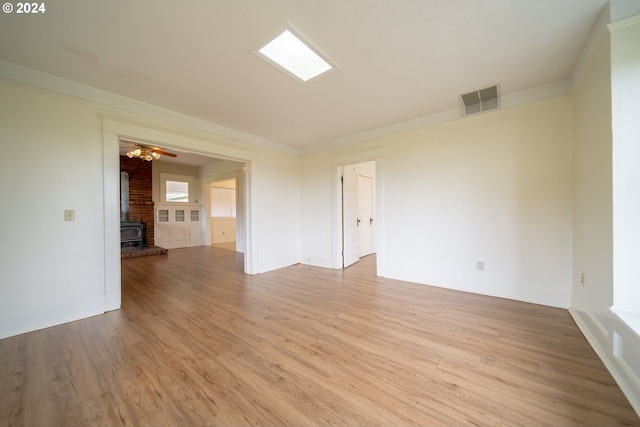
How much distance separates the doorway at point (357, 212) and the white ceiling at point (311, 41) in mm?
2079

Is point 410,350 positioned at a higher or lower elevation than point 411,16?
lower

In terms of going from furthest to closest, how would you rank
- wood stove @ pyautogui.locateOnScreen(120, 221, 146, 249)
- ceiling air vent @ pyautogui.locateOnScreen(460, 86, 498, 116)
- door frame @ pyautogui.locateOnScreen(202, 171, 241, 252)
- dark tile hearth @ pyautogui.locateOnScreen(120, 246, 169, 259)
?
door frame @ pyautogui.locateOnScreen(202, 171, 241, 252) → wood stove @ pyautogui.locateOnScreen(120, 221, 146, 249) → dark tile hearth @ pyautogui.locateOnScreen(120, 246, 169, 259) → ceiling air vent @ pyautogui.locateOnScreen(460, 86, 498, 116)

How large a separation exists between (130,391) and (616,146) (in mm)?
3717

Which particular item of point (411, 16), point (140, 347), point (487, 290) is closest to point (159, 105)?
point (140, 347)

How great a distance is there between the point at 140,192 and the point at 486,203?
859 centimetres

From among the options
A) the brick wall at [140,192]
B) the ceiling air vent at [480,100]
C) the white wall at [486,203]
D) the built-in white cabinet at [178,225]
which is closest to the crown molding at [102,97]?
the white wall at [486,203]

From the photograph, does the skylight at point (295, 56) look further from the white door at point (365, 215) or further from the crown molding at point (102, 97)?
the white door at point (365, 215)

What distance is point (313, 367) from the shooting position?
1643 mm

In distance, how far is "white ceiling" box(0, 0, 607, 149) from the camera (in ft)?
5.22

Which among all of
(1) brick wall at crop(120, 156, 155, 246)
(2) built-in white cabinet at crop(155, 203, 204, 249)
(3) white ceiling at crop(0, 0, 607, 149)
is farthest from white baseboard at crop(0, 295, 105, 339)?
(2) built-in white cabinet at crop(155, 203, 204, 249)

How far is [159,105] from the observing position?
2951 millimetres

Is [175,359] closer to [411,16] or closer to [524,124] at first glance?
[411,16]

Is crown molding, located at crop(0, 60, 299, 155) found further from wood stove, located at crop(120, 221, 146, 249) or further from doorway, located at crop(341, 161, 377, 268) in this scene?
wood stove, located at crop(120, 221, 146, 249)

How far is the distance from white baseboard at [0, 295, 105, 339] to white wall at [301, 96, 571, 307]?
4014 mm
